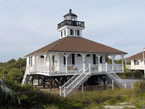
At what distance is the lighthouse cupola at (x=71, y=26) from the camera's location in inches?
1029

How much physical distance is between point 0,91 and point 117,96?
10018 millimetres

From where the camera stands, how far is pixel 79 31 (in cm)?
2725

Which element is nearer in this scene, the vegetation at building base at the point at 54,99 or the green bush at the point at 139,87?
the vegetation at building base at the point at 54,99

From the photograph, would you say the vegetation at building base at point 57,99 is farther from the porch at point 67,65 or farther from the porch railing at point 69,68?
the porch at point 67,65

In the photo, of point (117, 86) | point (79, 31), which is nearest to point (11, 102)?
point (117, 86)

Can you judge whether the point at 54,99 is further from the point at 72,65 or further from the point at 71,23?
the point at 71,23

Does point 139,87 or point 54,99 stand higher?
point 139,87

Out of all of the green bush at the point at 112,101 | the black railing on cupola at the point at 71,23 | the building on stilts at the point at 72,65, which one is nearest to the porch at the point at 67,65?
the building on stilts at the point at 72,65

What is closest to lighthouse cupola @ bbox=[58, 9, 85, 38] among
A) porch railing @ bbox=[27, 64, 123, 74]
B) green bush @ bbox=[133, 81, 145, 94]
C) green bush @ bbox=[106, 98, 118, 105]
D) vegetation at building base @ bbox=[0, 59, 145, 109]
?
porch railing @ bbox=[27, 64, 123, 74]

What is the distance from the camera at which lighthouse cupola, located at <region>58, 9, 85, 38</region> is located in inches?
1029

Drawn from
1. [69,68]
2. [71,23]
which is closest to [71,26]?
[71,23]

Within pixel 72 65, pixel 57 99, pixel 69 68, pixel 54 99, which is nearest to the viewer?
pixel 54 99

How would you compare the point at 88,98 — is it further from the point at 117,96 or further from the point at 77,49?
the point at 77,49

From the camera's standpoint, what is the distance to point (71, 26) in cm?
2614
